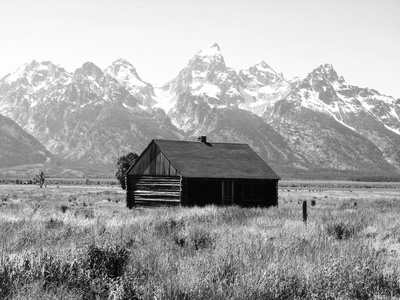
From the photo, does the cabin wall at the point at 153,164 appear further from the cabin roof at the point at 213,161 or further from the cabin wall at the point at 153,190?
the cabin roof at the point at 213,161

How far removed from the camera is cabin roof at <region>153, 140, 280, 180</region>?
3731 cm

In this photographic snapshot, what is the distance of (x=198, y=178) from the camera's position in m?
36.7

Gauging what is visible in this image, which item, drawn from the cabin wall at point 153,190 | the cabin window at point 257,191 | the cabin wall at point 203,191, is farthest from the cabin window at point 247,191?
the cabin wall at point 153,190

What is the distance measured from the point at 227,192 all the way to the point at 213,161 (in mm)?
2942

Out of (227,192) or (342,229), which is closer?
(342,229)

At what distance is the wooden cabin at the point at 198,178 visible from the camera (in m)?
37.1

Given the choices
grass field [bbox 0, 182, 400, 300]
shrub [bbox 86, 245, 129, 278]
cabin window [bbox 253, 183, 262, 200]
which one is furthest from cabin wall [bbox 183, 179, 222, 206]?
shrub [bbox 86, 245, 129, 278]

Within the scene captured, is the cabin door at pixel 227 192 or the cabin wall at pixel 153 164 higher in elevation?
the cabin wall at pixel 153 164

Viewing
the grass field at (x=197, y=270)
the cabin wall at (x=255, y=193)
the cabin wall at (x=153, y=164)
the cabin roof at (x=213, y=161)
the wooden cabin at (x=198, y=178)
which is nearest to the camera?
the grass field at (x=197, y=270)

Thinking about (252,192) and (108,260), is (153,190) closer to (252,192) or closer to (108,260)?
(252,192)

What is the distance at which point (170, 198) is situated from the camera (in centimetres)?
3800

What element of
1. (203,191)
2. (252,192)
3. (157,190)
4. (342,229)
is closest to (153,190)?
(157,190)

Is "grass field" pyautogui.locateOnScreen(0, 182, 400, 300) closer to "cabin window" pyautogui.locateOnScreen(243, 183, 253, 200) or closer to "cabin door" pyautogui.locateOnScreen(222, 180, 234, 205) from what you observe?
"cabin door" pyautogui.locateOnScreen(222, 180, 234, 205)

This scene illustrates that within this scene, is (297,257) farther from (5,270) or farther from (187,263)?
(5,270)
